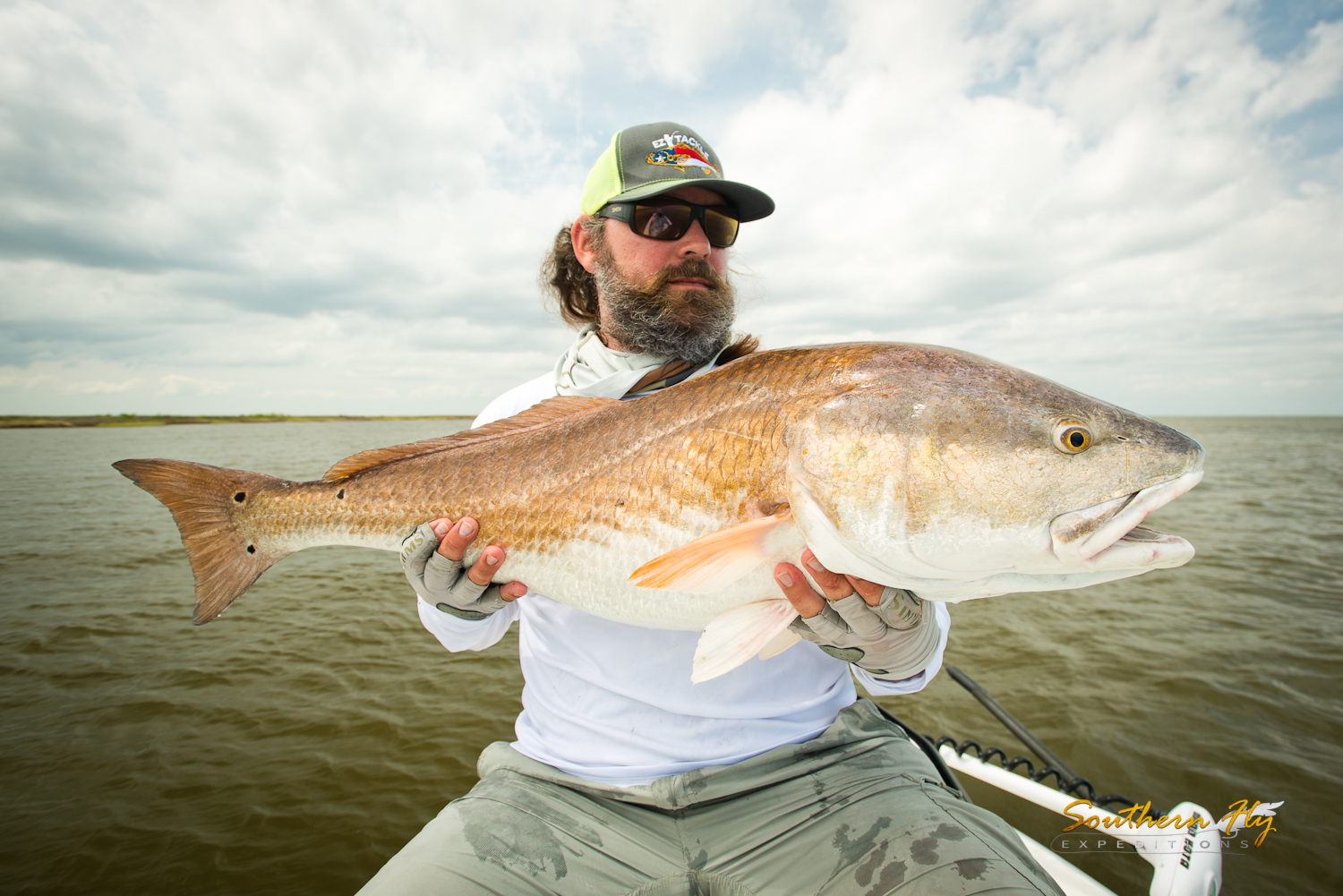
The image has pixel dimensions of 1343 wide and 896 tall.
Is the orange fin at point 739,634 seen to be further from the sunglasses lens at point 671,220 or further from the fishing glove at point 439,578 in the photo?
the sunglasses lens at point 671,220

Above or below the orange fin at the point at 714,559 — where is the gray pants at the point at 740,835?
below

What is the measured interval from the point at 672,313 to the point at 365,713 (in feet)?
16.7

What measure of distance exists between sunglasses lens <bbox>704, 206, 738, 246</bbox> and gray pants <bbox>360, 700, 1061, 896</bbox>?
236 centimetres

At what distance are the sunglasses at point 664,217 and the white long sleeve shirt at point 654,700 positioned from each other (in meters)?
1.85

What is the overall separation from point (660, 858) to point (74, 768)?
210 inches

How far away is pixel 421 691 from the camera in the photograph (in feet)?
19.4

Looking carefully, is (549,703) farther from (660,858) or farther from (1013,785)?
(1013,785)

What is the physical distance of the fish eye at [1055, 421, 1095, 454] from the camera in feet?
4.96

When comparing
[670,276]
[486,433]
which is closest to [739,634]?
[486,433]

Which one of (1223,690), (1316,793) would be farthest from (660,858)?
(1223,690)

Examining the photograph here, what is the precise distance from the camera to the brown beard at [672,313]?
2.81 m

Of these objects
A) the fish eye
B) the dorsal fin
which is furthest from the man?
the fish eye

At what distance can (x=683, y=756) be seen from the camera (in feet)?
7.07

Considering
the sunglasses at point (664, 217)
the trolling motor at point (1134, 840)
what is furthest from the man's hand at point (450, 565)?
the trolling motor at point (1134, 840)
